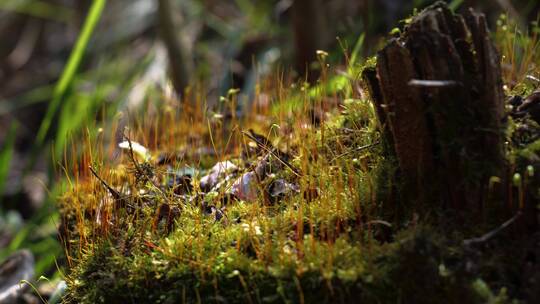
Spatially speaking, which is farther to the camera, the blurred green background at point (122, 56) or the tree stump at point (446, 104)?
the blurred green background at point (122, 56)

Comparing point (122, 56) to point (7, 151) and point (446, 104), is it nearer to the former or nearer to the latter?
point (7, 151)

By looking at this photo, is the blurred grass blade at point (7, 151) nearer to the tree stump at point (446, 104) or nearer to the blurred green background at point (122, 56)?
the blurred green background at point (122, 56)

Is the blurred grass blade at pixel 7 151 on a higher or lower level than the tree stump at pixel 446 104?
lower

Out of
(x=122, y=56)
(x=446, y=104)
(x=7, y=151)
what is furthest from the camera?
(x=122, y=56)

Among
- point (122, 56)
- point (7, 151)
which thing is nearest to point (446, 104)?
point (7, 151)

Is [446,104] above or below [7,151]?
above

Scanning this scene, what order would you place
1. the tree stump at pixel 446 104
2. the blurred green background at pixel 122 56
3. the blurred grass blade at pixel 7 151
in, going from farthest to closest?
1. the blurred grass blade at pixel 7 151
2. the blurred green background at pixel 122 56
3. the tree stump at pixel 446 104

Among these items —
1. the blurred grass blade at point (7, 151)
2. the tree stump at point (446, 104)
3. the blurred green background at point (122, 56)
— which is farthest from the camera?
the blurred grass blade at point (7, 151)

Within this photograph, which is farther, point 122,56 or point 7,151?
point 122,56

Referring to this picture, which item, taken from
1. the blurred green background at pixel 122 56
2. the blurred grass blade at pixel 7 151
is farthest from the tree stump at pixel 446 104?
the blurred grass blade at pixel 7 151

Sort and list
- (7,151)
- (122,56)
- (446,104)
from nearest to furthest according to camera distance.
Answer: (446,104)
(7,151)
(122,56)

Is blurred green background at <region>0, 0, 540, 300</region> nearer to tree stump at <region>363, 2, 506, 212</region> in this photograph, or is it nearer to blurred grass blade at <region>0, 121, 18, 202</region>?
blurred grass blade at <region>0, 121, 18, 202</region>
